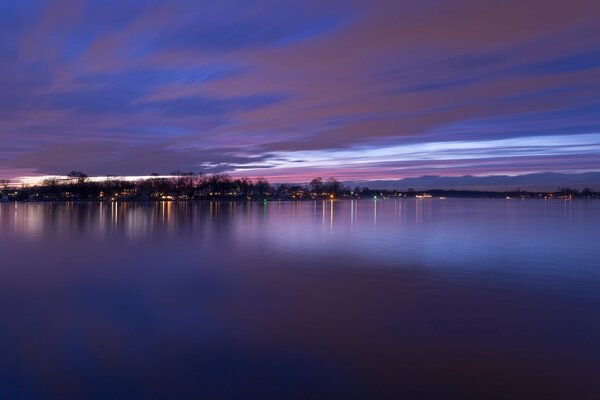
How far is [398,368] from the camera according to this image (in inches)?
267

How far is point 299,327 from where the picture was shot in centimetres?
866

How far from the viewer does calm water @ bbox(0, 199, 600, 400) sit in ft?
20.6

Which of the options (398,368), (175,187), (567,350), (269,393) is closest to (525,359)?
(567,350)

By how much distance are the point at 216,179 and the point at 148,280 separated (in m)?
155

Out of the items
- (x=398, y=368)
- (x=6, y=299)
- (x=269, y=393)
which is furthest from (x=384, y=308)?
(x=6, y=299)

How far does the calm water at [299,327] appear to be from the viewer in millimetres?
6266

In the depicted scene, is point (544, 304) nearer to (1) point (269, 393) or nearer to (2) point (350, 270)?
(2) point (350, 270)

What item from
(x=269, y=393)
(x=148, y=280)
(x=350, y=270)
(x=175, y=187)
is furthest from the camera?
(x=175, y=187)

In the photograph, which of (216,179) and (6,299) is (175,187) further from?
(6,299)

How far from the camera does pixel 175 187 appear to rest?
15450 centimetres

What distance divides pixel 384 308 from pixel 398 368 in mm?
3213

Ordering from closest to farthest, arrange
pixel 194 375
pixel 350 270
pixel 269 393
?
pixel 269 393, pixel 194 375, pixel 350 270

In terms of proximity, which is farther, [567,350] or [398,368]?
[567,350]

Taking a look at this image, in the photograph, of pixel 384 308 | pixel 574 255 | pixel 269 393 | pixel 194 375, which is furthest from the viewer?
pixel 574 255
